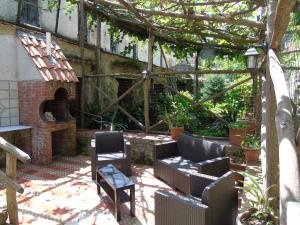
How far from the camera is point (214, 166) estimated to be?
4.33m

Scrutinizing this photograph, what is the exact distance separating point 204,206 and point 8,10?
23.4ft

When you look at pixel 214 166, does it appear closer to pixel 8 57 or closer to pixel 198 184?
pixel 198 184

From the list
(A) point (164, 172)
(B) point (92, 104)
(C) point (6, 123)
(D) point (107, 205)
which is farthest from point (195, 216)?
(B) point (92, 104)

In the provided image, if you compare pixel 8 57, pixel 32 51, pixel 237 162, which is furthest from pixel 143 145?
pixel 8 57

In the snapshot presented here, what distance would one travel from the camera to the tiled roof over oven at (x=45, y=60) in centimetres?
632

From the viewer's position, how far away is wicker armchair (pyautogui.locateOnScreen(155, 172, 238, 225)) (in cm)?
287

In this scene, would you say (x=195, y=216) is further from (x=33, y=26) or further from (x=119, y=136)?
(x=33, y=26)

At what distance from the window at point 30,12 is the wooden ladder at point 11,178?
18.2 ft

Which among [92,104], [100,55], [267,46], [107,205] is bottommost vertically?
[107,205]

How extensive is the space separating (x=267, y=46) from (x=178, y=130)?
3.74 metres

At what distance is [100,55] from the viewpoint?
9.77 m

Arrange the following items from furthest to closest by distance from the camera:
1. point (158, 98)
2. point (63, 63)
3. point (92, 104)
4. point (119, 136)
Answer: point (158, 98) → point (92, 104) → point (63, 63) → point (119, 136)

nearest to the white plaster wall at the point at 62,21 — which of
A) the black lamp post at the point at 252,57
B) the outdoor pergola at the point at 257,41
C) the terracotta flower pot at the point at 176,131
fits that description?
the outdoor pergola at the point at 257,41

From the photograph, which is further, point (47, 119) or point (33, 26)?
point (33, 26)
